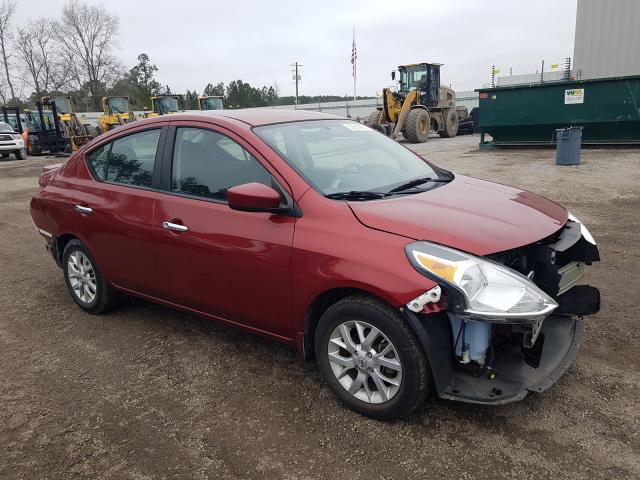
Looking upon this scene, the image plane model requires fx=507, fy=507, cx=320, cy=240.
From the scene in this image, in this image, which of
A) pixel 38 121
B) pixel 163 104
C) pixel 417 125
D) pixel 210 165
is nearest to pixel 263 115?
pixel 210 165

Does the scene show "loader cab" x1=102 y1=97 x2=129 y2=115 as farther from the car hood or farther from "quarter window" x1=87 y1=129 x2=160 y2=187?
the car hood

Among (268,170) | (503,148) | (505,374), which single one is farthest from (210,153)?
(503,148)

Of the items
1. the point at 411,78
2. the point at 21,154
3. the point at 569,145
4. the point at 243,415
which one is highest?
the point at 411,78

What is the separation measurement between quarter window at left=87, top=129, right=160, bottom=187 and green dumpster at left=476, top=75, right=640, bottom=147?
14352 mm

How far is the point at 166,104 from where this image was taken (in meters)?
27.6

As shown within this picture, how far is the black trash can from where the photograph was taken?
40.9 feet

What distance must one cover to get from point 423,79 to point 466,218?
68.9ft

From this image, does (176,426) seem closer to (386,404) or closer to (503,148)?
(386,404)

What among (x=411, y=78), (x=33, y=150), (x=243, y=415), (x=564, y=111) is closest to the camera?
(x=243, y=415)

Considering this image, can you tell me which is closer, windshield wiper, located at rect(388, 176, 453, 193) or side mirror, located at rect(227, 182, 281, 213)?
side mirror, located at rect(227, 182, 281, 213)

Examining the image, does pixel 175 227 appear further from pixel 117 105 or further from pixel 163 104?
pixel 117 105

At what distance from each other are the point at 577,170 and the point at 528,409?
10.5 metres

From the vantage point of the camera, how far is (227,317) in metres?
3.34

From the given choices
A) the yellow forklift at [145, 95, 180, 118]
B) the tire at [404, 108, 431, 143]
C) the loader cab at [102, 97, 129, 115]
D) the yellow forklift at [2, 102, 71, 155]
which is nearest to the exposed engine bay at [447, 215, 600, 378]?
the tire at [404, 108, 431, 143]
